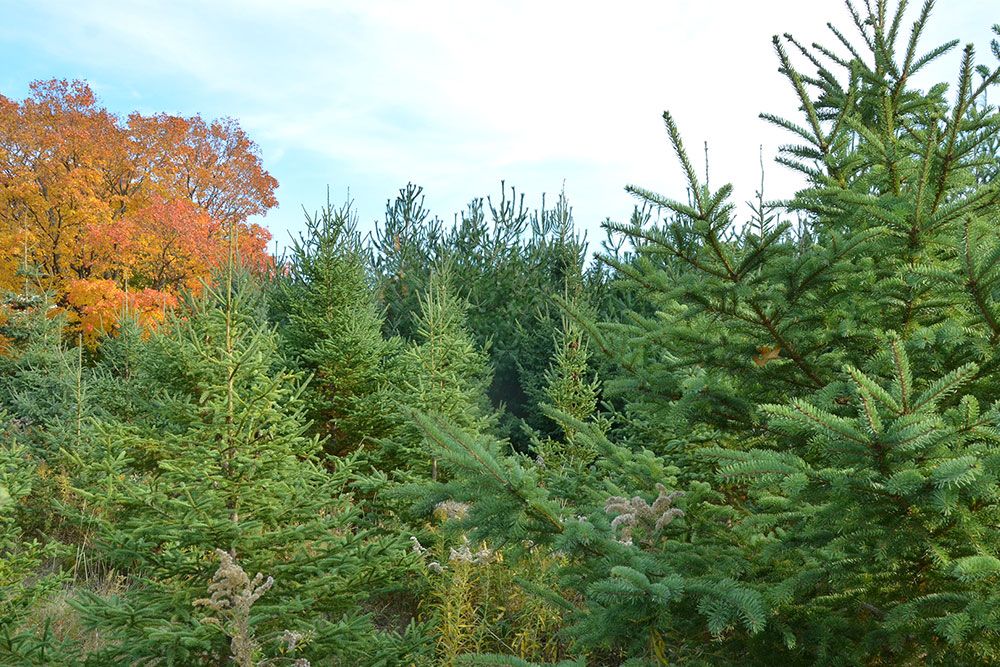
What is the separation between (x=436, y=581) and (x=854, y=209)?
169 inches

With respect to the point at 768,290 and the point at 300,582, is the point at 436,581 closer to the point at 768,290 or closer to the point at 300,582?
the point at 300,582

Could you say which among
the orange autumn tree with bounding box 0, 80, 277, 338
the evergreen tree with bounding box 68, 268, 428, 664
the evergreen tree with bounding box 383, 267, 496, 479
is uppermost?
the orange autumn tree with bounding box 0, 80, 277, 338

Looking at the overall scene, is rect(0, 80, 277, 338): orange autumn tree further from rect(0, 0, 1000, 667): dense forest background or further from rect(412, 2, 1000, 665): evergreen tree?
rect(412, 2, 1000, 665): evergreen tree

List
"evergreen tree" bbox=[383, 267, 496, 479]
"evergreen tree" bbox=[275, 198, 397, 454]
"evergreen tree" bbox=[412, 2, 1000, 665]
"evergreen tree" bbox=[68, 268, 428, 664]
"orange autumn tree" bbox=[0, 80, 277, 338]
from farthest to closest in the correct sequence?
"orange autumn tree" bbox=[0, 80, 277, 338], "evergreen tree" bbox=[275, 198, 397, 454], "evergreen tree" bbox=[383, 267, 496, 479], "evergreen tree" bbox=[68, 268, 428, 664], "evergreen tree" bbox=[412, 2, 1000, 665]

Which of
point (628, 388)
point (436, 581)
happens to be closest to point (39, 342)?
point (436, 581)

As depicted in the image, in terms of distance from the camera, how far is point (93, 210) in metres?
19.8

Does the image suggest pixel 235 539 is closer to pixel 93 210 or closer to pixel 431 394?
pixel 431 394

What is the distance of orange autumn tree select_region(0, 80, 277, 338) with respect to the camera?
19.3m

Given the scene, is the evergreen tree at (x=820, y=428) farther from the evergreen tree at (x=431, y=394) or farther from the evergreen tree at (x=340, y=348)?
the evergreen tree at (x=340, y=348)

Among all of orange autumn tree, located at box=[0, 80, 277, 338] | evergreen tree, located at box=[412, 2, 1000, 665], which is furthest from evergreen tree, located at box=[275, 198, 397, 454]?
orange autumn tree, located at box=[0, 80, 277, 338]

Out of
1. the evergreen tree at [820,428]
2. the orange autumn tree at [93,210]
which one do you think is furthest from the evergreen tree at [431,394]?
the orange autumn tree at [93,210]

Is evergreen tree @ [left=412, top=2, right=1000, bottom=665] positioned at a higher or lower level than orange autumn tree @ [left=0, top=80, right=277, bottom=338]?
lower

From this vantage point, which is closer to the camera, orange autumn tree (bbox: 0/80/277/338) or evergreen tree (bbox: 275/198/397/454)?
evergreen tree (bbox: 275/198/397/454)

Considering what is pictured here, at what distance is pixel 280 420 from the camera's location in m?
4.93
